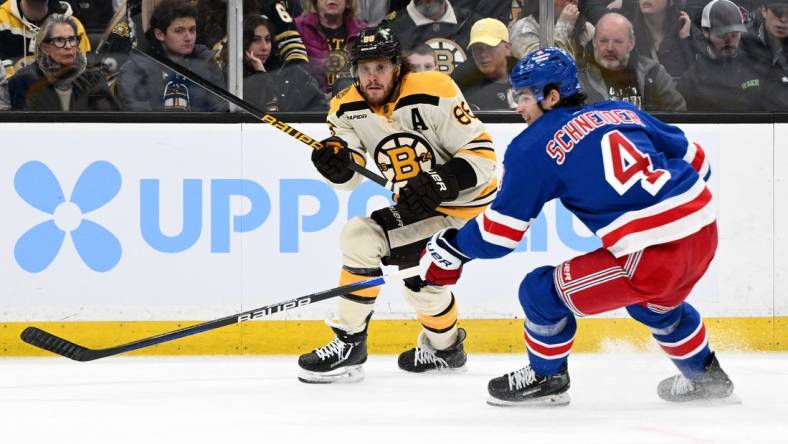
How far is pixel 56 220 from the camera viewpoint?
14.8 ft

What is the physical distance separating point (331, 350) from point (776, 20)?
8.30 feet

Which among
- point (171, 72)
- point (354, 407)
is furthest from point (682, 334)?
point (171, 72)

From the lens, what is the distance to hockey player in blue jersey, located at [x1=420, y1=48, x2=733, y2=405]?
2.87 meters

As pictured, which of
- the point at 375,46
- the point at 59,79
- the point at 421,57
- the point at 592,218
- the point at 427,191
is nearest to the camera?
the point at 592,218

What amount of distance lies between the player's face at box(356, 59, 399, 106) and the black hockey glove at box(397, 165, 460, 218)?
1.16 feet

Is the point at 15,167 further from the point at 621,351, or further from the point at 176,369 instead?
the point at 621,351

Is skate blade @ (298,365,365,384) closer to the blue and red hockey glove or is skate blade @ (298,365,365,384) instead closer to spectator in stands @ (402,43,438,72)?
the blue and red hockey glove

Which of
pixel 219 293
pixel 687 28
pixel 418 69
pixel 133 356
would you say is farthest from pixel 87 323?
pixel 687 28

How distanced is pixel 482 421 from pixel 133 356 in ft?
6.88

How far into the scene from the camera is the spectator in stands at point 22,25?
456 cm

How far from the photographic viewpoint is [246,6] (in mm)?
4688

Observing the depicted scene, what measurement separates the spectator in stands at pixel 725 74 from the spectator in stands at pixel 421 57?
1.08m

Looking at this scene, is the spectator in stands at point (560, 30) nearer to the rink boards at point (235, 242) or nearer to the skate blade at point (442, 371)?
the rink boards at point (235, 242)

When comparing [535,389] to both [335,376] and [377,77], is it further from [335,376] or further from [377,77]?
[377,77]
